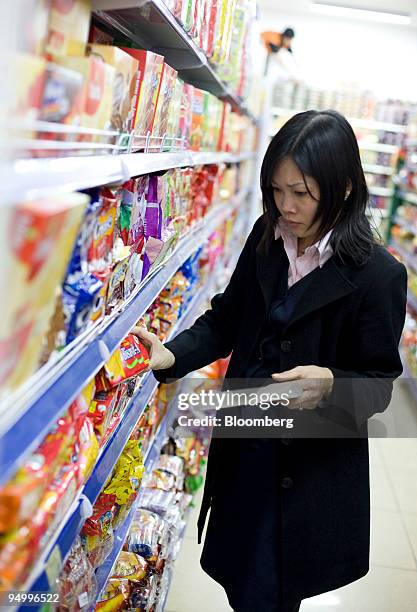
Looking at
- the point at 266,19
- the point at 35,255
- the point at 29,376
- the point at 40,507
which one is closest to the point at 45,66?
the point at 35,255

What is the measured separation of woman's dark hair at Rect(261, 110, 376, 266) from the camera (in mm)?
1612

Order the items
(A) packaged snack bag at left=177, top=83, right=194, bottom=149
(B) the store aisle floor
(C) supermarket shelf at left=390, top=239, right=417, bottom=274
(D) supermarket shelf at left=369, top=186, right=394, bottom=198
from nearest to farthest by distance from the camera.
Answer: (A) packaged snack bag at left=177, top=83, right=194, bottom=149 < (B) the store aisle floor < (C) supermarket shelf at left=390, top=239, right=417, bottom=274 < (D) supermarket shelf at left=369, top=186, right=394, bottom=198

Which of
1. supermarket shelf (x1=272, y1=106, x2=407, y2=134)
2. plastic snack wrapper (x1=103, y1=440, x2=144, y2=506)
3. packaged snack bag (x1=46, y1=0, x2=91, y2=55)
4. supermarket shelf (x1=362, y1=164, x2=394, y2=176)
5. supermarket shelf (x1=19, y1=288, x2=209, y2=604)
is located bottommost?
plastic snack wrapper (x1=103, y1=440, x2=144, y2=506)

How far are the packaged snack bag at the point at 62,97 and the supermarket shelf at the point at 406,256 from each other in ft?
20.1

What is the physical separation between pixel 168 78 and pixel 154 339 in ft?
2.31

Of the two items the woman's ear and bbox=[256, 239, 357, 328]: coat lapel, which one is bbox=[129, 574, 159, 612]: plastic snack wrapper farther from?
the woman's ear

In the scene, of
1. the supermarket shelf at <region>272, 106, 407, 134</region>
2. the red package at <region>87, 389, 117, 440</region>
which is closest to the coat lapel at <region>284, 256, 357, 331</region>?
the red package at <region>87, 389, 117, 440</region>

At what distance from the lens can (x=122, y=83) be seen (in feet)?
4.38

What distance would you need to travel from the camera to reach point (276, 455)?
1.81 meters

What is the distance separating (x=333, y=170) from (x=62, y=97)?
808 mm

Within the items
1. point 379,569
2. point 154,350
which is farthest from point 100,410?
point 379,569

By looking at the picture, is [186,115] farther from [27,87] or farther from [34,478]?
[34,478]

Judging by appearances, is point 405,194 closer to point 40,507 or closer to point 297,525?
point 297,525

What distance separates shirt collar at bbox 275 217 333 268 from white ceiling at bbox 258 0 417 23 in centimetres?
764
